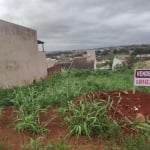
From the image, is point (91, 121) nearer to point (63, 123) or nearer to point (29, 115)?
point (63, 123)

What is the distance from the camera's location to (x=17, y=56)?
14.5 m

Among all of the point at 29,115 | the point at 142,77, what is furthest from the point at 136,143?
the point at 142,77

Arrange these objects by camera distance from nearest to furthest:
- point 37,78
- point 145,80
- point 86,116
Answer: point 86,116, point 145,80, point 37,78

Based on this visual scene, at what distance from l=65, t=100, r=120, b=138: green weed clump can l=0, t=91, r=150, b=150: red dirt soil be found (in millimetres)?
115

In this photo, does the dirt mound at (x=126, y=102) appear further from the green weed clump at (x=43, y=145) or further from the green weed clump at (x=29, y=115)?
the green weed clump at (x=43, y=145)

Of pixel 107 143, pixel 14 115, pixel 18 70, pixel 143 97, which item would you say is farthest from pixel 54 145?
pixel 18 70

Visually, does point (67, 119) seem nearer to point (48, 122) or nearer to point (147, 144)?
point (48, 122)

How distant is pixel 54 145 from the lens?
4.74m

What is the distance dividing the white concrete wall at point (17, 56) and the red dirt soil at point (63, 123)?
6.30 meters

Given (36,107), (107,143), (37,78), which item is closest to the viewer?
(107,143)

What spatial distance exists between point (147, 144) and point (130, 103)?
5.79 ft

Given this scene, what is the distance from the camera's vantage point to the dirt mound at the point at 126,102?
590 cm

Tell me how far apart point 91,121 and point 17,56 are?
378 inches

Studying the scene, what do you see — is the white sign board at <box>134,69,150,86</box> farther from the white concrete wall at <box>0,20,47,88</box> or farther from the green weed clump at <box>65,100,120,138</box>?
the white concrete wall at <box>0,20,47,88</box>
